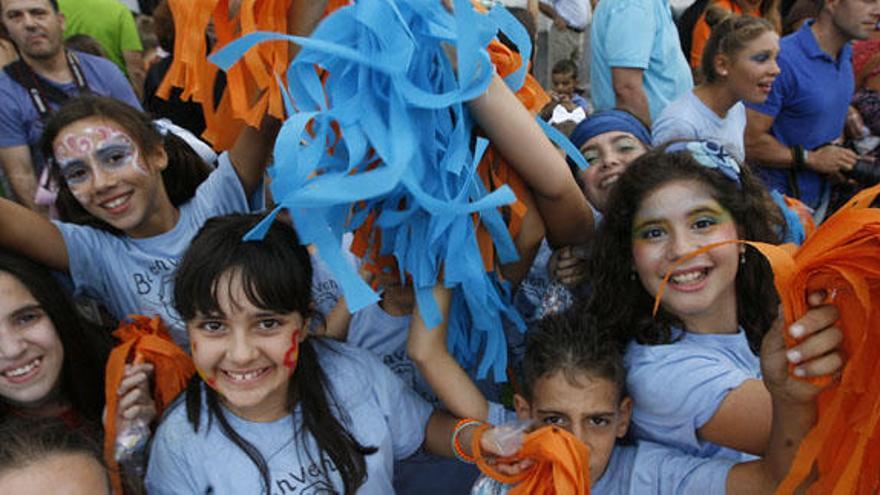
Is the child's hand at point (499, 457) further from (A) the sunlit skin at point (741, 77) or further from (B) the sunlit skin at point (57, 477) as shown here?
(A) the sunlit skin at point (741, 77)

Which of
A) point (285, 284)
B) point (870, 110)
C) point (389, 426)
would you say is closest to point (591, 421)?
point (389, 426)

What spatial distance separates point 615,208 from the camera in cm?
169

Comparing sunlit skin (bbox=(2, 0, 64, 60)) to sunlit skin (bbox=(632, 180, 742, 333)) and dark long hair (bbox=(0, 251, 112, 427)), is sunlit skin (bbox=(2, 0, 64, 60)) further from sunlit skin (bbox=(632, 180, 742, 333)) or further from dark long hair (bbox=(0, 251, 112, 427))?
sunlit skin (bbox=(632, 180, 742, 333))

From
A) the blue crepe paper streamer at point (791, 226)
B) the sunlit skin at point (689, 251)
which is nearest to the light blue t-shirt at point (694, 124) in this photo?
the blue crepe paper streamer at point (791, 226)

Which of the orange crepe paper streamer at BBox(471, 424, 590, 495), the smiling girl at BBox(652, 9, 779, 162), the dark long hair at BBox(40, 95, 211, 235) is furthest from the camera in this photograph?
the smiling girl at BBox(652, 9, 779, 162)

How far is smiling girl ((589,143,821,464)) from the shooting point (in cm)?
139

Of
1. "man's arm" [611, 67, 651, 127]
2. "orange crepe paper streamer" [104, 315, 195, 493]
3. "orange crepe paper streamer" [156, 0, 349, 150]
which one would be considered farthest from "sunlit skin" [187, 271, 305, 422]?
"man's arm" [611, 67, 651, 127]

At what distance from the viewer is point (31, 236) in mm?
1701

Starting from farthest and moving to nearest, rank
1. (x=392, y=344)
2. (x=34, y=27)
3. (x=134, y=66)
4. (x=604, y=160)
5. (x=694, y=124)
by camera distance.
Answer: (x=134, y=66) → (x=34, y=27) → (x=694, y=124) → (x=604, y=160) → (x=392, y=344)

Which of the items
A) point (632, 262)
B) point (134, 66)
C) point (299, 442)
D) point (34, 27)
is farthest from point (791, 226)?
point (134, 66)

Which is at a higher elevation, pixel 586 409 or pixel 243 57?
pixel 243 57

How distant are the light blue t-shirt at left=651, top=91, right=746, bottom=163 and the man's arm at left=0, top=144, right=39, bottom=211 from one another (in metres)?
2.25

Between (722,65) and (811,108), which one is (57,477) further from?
(811,108)

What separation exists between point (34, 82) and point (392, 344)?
197 centimetres
